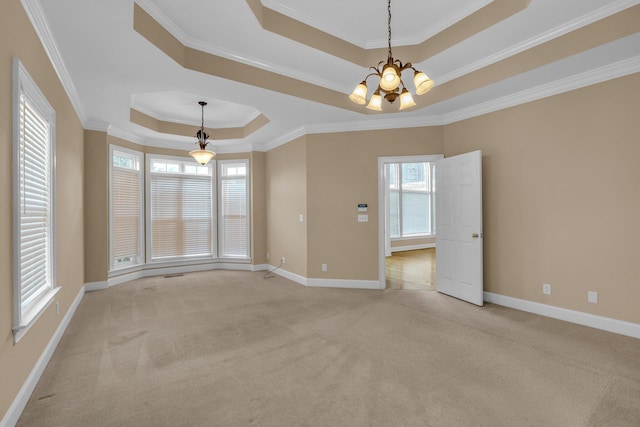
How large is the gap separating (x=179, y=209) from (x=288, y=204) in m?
2.48

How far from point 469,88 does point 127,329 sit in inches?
194

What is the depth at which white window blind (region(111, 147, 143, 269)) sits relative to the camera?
5535 mm

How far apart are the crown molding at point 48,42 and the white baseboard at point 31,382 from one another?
2579mm

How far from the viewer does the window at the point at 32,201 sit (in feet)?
6.40

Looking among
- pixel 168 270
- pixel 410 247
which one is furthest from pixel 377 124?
pixel 410 247

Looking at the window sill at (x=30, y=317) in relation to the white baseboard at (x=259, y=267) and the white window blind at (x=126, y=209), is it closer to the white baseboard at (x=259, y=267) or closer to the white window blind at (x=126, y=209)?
the white window blind at (x=126, y=209)

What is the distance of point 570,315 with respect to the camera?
3.52 m

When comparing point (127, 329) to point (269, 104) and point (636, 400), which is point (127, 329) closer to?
point (269, 104)

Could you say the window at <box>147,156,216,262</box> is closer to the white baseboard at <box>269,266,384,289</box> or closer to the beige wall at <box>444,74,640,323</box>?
the white baseboard at <box>269,266,384,289</box>

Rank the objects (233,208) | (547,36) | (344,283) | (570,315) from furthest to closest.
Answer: (233,208), (344,283), (570,315), (547,36)

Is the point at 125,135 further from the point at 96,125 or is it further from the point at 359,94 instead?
the point at 359,94

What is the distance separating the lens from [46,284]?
9.00 ft

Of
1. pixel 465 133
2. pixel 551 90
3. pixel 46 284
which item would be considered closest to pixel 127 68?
pixel 46 284

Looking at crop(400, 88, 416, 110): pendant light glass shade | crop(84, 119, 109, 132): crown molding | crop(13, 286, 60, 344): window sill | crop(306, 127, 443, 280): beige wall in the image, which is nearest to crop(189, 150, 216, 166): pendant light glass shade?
crop(84, 119, 109, 132): crown molding
